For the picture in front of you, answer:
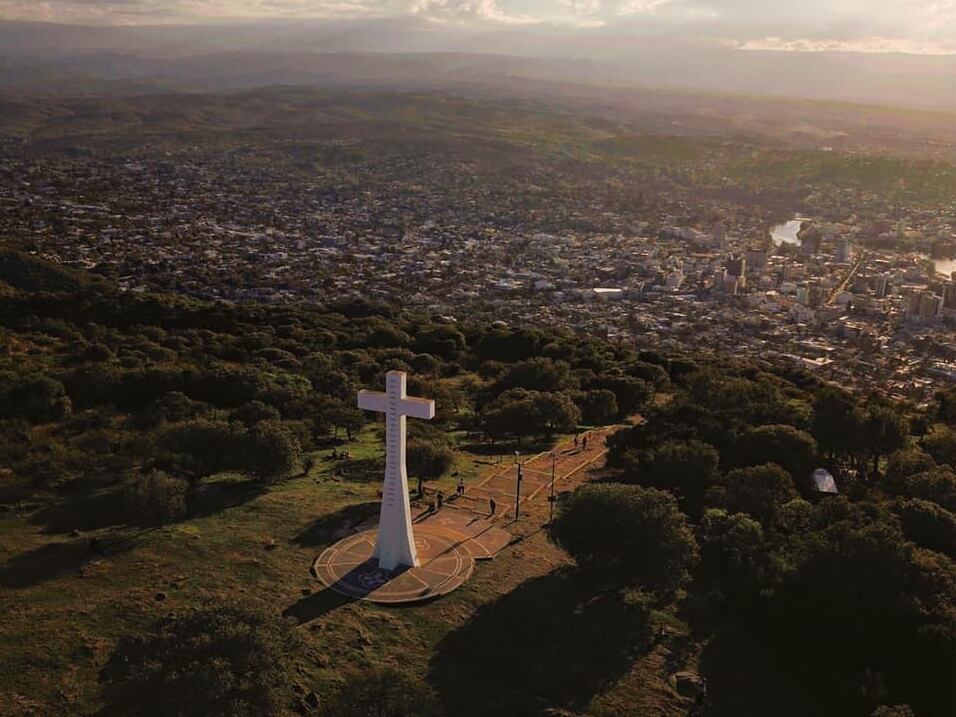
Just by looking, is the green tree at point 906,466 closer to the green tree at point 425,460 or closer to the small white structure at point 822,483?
the small white structure at point 822,483

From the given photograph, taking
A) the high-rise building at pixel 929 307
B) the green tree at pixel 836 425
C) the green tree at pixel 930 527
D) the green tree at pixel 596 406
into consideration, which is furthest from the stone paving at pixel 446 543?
the high-rise building at pixel 929 307

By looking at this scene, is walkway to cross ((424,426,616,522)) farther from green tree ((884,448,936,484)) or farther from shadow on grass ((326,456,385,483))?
green tree ((884,448,936,484))

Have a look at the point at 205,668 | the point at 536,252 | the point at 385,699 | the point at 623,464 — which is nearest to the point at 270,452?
the point at 623,464

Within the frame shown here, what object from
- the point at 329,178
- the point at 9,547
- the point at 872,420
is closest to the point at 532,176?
the point at 329,178

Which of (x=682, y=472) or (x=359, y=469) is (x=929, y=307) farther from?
(x=359, y=469)

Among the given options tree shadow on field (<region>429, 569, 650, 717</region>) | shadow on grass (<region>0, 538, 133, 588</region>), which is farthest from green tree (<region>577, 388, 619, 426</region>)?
shadow on grass (<region>0, 538, 133, 588</region>)

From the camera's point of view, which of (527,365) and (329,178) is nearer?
(527,365)

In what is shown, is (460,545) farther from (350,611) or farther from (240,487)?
(240,487)
